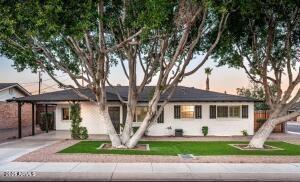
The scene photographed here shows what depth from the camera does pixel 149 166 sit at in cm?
1472

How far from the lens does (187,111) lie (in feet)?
102

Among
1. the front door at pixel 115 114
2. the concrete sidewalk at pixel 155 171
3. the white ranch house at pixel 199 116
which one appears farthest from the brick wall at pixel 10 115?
the concrete sidewalk at pixel 155 171

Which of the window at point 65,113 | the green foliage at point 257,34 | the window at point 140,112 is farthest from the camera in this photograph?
the window at point 65,113

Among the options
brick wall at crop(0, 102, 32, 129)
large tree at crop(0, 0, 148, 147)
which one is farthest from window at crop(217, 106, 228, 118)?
brick wall at crop(0, 102, 32, 129)

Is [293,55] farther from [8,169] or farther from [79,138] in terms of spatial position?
[8,169]

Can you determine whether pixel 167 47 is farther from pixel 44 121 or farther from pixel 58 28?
pixel 44 121

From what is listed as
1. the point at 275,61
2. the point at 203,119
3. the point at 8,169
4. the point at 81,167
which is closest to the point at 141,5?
the point at 81,167

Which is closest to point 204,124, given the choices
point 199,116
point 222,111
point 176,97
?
point 199,116

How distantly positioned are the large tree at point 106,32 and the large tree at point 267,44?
50.7 inches

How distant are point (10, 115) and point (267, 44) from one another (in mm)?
28456

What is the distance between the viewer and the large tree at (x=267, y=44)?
21391 mm

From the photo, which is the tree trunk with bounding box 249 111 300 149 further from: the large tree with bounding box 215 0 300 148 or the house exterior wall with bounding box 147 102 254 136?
the house exterior wall with bounding box 147 102 254 136

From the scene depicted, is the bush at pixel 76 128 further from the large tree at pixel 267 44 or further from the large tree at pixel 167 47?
the large tree at pixel 267 44

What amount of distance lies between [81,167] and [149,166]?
249 cm
